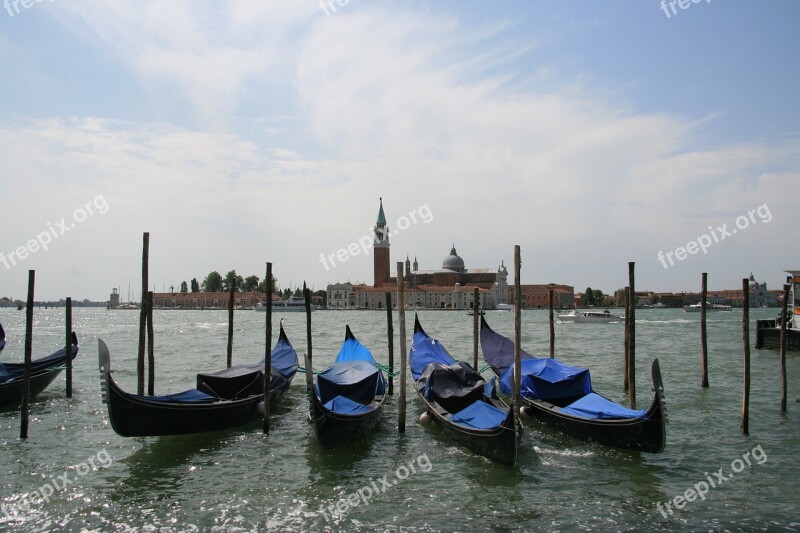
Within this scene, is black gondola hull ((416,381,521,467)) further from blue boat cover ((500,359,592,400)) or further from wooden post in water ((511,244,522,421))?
blue boat cover ((500,359,592,400))

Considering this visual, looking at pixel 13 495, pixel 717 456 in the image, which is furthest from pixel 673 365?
pixel 13 495

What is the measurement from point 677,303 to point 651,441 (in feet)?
383

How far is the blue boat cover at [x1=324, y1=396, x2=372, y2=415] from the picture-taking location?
7631 millimetres

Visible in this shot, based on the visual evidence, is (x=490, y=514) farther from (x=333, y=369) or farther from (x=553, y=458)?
(x=333, y=369)

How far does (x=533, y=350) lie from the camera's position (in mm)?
21797

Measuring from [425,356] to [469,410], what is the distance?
425cm

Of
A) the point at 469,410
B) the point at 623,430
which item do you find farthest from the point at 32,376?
the point at 623,430

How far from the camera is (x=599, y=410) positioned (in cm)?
763

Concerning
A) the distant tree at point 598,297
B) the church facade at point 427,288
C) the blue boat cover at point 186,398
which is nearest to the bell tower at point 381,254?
the church facade at point 427,288

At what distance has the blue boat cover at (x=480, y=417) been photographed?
7.09 m

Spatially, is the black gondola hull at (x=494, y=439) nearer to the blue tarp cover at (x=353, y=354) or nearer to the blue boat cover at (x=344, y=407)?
the blue boat cover at (x=344, y=407)

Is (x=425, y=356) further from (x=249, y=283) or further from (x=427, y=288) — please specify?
(x=249, y=283)

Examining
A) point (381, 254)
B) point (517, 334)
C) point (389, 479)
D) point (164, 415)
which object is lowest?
point (389, 479)

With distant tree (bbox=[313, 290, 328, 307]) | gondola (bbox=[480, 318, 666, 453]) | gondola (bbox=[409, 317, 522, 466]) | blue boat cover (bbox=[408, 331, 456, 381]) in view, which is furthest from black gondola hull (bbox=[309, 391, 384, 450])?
distant tree (bbox=[313, 290, 328, 307])
